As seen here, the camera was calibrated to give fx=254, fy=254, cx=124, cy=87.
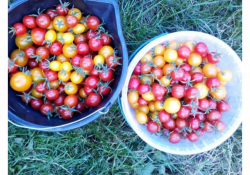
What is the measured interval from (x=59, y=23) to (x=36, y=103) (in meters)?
0.62

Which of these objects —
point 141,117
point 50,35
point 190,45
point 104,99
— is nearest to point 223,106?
point 190,45

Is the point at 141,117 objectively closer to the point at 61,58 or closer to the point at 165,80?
the point at 165,80

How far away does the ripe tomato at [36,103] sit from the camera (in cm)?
193

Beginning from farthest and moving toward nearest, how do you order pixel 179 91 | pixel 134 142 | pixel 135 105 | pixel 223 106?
pixel 134 142
pixel 135 105
pixel 223 106
pixel 179 91

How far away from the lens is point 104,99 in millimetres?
1884

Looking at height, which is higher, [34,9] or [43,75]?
[34,9]

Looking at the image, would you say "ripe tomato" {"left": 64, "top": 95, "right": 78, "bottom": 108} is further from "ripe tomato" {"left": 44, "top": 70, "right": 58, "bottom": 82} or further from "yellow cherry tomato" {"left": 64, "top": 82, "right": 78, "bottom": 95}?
"ripe tomato" {"left": 44, "top": 70, "right": 58, "bottom": 82}

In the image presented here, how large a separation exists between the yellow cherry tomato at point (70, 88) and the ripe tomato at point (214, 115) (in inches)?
41.4

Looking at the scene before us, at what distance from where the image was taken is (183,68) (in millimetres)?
1970
